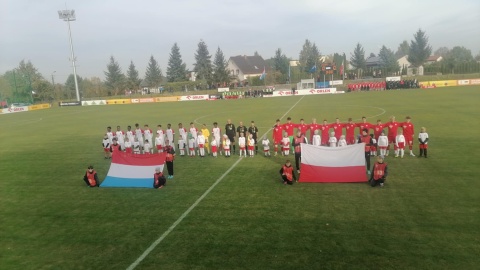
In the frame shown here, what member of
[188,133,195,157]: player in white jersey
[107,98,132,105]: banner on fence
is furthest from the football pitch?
[107,98,132,105]: banner on fence

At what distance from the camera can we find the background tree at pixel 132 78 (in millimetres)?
86562

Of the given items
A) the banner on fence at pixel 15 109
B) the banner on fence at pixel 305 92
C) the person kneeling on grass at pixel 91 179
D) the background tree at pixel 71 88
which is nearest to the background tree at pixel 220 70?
the banner on fence at pixel 305 92

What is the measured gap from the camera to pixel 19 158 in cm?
2031

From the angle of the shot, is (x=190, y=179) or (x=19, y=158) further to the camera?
(x=19, y=158)

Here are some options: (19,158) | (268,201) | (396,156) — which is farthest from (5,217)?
(396,156)

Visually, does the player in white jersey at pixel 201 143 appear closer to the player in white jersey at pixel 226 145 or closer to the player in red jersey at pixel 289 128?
the player in white jersey at pixel 226 145

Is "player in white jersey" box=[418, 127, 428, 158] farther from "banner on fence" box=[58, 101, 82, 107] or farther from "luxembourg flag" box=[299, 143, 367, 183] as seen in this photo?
"banner on fence" box=[58, 101, 82, 107]

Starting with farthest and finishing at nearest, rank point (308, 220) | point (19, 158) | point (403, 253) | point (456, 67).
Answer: point (456, 67) < point (19, 158) < point (308, 220) < point (403, 253)

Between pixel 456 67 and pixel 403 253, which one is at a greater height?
pixel 456 67

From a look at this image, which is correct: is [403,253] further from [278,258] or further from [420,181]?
[420,181]

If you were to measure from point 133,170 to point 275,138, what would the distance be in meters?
6.77

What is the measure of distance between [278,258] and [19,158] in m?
18.2

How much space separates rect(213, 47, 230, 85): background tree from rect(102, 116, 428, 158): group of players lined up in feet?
197

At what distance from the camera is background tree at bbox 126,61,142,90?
284ft
